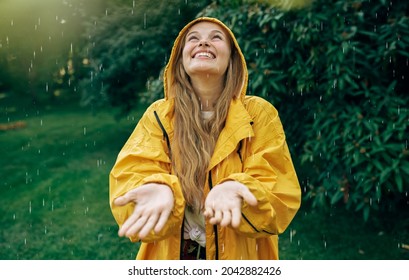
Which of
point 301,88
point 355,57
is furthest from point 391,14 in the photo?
point 301,88

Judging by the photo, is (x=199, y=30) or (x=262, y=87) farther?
(x=262, y=87)

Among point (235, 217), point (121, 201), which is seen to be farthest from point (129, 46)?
point (235, 217)

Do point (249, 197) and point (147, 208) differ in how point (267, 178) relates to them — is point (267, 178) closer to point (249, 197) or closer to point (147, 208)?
point (249, 197)

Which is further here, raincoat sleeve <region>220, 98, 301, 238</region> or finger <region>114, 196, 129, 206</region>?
raincoat sleeve <region>220, 98, 301, 238</region>

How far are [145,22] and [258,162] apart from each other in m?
4.46

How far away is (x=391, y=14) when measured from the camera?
12.6ft

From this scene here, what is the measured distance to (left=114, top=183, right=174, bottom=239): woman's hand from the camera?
1665 millimetres

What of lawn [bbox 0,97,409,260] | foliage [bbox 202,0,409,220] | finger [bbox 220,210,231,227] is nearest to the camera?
finger [bbox 220,210,231,227]

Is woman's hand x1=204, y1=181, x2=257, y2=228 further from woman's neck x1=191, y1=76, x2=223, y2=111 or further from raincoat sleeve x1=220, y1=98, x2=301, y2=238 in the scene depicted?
woman's neck x1=191, y1=76, x2=223, y2=111

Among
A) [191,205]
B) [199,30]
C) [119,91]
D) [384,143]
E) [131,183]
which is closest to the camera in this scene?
[131,183]

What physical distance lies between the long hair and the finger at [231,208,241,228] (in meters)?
0.41

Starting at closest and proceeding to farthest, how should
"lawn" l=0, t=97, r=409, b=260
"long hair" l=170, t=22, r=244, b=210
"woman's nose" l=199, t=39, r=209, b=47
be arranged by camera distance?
"long hair" l=170, t=22, r=244, b=210 < "woman's nose" l=199, t=39, r=209, b=47 < "lawn" l=0, t=97, r=409, b=260

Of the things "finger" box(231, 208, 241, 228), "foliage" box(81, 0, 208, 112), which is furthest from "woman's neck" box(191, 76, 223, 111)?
"foliage" box(81, 0, 208, 112)

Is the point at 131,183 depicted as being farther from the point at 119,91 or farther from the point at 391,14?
the point at 119,91
